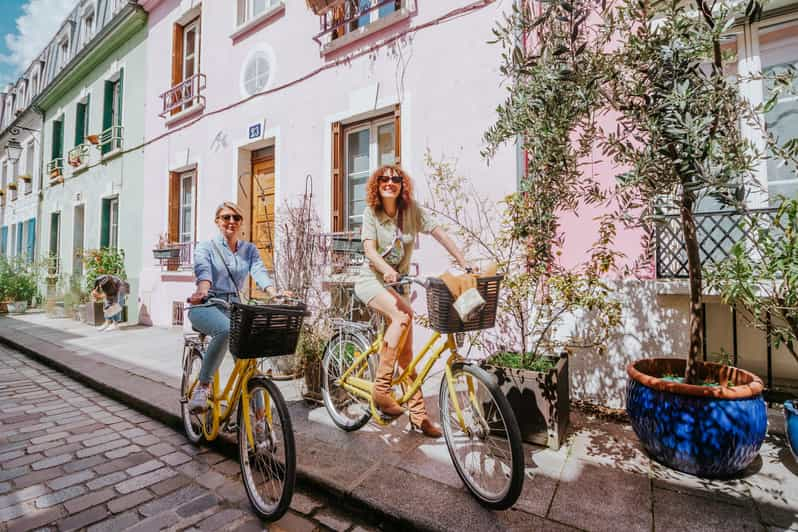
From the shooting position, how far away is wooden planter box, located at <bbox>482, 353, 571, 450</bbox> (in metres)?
2.89

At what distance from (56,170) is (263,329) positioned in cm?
1525

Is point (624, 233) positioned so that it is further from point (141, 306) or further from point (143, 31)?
point (143, 31)

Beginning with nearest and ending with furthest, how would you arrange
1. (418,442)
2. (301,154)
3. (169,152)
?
(418,442)
(301,154)
(169,152)

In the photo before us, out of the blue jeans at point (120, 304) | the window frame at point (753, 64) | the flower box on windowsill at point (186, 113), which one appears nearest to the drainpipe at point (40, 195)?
the blue jeans at point (120, 304)

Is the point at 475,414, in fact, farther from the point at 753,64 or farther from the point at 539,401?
the point at 753,64

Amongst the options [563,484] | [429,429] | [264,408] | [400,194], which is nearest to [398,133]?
[400,194]

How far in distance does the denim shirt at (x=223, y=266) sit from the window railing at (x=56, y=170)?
13600 mm

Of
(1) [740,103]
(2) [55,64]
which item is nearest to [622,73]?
(1) [740,103]

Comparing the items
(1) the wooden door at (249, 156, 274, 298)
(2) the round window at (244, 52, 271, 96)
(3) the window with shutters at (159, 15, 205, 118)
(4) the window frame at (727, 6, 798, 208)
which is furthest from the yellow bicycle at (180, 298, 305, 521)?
(3) the window with shutters at (159, 15, 205, 118)

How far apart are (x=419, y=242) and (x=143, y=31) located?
9365 mm

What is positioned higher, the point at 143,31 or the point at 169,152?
the point at 143,31

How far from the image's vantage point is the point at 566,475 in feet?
8.32

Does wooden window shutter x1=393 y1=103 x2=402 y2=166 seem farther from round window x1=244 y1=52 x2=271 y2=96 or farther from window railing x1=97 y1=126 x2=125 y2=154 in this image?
window railing x1=97 y1=126 x2=125 y2=154

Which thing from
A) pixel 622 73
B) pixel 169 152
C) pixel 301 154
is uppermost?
pixel 169 152
